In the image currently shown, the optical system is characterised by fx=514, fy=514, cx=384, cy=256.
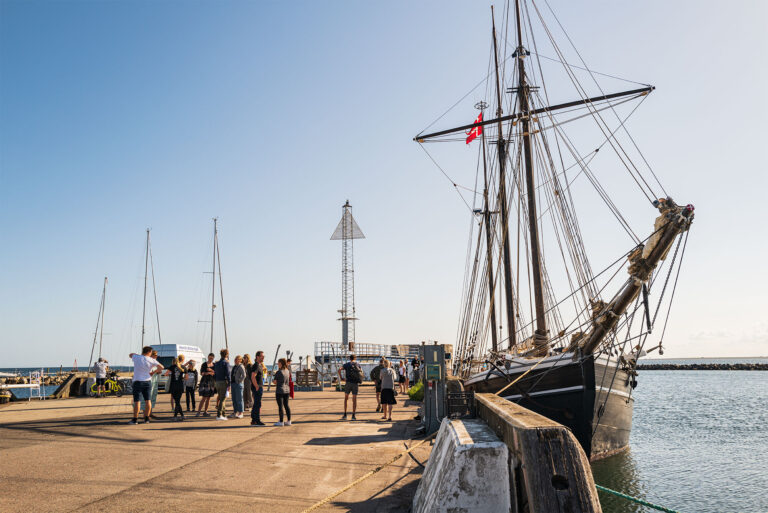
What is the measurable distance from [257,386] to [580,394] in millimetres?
7770

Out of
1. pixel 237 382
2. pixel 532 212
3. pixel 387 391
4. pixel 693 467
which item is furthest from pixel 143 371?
pixel 693 467

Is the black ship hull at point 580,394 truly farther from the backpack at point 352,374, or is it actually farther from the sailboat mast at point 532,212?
the backpack at point 352,374

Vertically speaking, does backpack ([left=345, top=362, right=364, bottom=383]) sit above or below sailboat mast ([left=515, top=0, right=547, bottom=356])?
below

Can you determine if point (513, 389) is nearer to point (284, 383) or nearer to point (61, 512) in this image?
point (284, 383)

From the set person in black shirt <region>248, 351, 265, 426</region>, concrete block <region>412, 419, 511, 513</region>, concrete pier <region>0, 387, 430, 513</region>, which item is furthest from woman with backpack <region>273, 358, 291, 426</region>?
concrete block <region>412, 419, 511, 513</region>

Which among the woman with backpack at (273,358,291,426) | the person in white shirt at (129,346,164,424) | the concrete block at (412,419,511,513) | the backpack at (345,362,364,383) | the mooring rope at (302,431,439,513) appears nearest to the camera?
the concrete block at (412,419,511,513)

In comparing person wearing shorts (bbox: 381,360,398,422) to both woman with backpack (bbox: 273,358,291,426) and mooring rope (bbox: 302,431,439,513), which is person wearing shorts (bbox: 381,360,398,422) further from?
mooring rope (bbox: 302,431,439,513)

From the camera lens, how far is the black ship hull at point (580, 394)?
40.5ft

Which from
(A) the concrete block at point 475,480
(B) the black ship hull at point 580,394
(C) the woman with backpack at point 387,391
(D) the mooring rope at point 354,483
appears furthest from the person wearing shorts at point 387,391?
(A) the concrete block at point 475,480

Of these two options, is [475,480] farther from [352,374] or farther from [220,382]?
[220,382]

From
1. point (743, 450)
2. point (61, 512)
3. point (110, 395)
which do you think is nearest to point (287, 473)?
point (61, 512)

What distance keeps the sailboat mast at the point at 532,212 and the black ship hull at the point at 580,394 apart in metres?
1.73

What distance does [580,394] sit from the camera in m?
12.3

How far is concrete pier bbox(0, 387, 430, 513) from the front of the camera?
561cm
